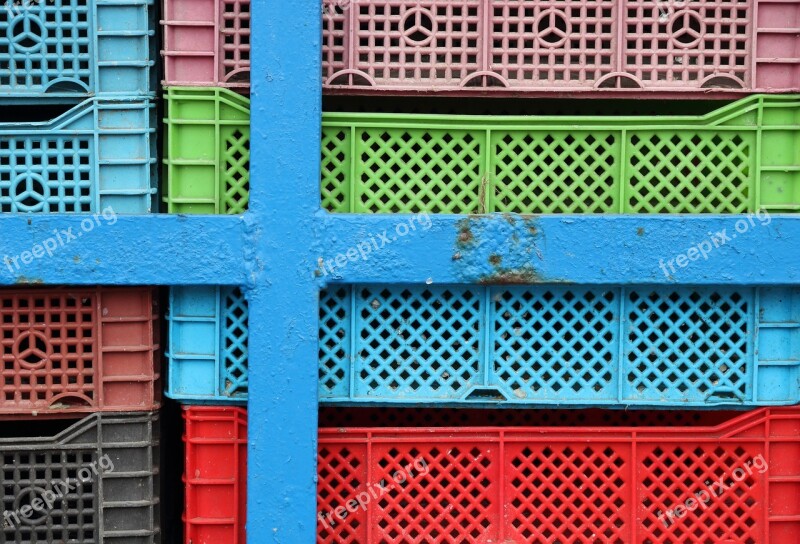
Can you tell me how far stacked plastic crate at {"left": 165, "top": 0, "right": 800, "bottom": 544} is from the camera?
13.3 ft

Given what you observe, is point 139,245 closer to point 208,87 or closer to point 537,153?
point 208,87

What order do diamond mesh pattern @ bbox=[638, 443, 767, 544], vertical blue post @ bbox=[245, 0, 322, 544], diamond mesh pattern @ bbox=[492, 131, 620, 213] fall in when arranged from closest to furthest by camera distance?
1. vertical blue post @ bbox=[245, 0, 322, 544]
2. diamond mesh pattern @ bbox=[492, 131, 620, 213]
3. diamond mesh pattern @ bbox=[638, 443, 767, 544]

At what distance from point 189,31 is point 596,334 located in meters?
2.82

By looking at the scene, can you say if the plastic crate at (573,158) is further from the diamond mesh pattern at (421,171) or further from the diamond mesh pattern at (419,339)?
the diamond mesh pattern at (419,339)

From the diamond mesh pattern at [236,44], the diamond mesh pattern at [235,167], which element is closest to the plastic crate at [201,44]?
the diamond mesh pattern at [236,44]

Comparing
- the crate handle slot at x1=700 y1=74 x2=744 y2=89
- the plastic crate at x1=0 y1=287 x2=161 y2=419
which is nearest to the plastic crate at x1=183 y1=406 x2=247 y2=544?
the plastic crate at x1=0 y1=287 x2=161 y2=419

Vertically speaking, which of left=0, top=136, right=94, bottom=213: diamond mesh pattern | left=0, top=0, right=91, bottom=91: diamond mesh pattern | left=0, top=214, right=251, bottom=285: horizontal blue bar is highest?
left=0, top=0, right=91, bottom=91: diamond mesh pattern

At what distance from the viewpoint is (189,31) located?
13.1 ft

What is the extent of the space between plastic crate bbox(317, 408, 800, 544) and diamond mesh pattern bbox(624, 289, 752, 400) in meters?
0.23

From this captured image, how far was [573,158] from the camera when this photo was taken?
4102mm

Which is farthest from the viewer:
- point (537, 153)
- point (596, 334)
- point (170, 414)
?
point (170, 414)

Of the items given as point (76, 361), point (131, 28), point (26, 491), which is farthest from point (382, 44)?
point (26, 491)

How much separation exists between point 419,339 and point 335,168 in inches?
42.5

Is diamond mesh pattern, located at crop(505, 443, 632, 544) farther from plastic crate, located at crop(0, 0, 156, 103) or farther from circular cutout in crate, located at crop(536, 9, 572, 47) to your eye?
plastic crate, located at crop(0, 0, 156, 103)
